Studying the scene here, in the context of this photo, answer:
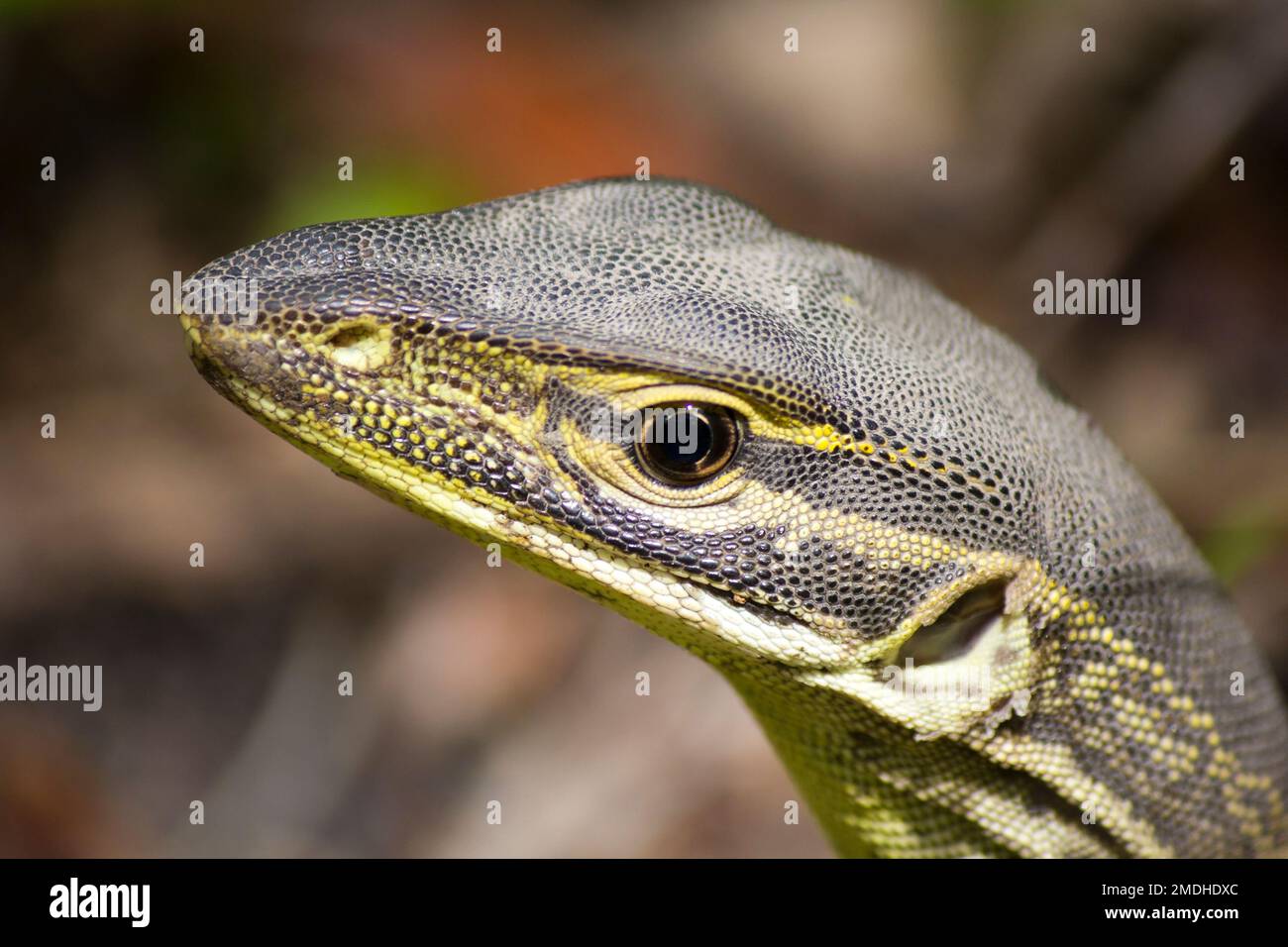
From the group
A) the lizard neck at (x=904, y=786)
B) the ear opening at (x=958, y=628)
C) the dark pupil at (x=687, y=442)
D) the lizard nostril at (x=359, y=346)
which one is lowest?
the lizard neck at (x=904, y=786)

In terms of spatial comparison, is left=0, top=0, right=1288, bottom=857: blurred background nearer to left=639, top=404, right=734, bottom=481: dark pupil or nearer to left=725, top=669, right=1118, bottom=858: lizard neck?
left=725, top=669, right=1118, bottom=858: lizard neck

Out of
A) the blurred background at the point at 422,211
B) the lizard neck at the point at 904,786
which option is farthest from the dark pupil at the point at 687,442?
the blurred background at the point at 422,211

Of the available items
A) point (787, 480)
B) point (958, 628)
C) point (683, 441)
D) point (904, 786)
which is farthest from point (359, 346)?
point (904, 786)

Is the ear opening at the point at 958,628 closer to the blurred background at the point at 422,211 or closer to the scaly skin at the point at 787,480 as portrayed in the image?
the scaly skin at the point at 787,480

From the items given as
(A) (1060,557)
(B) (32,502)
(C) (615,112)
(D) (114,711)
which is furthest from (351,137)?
(A) (1060,557)

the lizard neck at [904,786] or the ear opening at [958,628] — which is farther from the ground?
the ear opening at [958,628]
